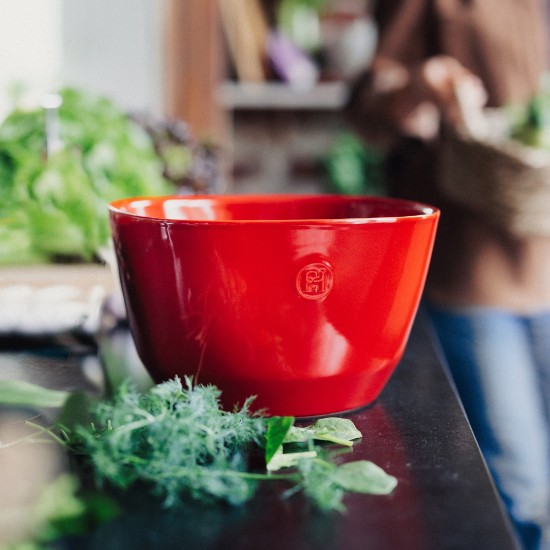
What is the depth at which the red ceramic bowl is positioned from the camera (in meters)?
0.40

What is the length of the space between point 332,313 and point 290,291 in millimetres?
28

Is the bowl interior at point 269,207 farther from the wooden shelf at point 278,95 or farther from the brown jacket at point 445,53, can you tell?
the wooden shelf at point 278,95

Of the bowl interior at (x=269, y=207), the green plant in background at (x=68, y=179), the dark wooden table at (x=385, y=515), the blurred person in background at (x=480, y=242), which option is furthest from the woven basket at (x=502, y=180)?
the dark wooden table at (x=385, y=515)

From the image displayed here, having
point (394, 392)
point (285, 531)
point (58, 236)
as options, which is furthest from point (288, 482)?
point (58, 236)

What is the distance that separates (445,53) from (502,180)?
0.70m

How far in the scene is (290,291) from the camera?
403 millimetres

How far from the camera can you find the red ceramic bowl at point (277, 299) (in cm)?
40

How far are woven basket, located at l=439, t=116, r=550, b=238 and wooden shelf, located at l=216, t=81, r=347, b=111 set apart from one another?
1.83 m

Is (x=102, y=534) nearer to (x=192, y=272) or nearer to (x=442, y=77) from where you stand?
(x=192, y=272)

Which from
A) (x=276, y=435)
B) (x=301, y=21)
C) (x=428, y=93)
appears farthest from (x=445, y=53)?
(x=276, y=435)

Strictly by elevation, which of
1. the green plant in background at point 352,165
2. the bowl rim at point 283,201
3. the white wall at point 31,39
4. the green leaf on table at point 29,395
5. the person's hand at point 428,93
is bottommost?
the green plant in background at point 352,165

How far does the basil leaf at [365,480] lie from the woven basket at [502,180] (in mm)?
976

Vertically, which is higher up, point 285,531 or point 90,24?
point 90,24

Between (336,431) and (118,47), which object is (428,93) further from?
(118,47)
